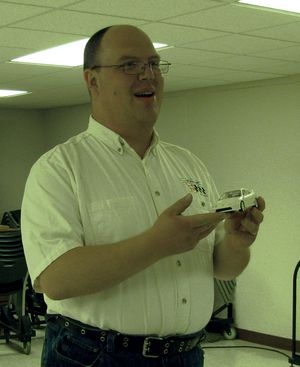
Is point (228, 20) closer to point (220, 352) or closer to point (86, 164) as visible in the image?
point (86, 164)

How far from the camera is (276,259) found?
223 inches

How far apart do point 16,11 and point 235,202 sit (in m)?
1.96

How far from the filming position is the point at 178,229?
1.38 meters

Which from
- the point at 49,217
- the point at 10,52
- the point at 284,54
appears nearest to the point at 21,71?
the point at 10,52

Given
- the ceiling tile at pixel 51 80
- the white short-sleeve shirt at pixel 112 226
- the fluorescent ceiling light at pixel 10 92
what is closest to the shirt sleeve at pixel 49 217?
the white short-sleeve shirt at pixel 112 226

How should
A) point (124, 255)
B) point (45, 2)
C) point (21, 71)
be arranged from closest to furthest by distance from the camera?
point (124, 255) → point (45, 2) → point (21, 71)

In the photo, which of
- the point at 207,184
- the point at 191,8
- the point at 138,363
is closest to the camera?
the point at 138,363

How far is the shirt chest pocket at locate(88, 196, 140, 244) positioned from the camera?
1490mm

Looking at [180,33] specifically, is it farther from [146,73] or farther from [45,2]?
[146,73]

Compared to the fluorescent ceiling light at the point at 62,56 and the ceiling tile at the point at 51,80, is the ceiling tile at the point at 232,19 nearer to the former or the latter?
the fluorescent ceiling light at the point at 62,56

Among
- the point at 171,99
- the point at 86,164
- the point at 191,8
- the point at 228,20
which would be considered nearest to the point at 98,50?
the point at 86,164

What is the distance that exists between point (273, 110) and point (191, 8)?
2696mm

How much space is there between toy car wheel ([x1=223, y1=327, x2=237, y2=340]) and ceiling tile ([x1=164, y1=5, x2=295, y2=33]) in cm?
319

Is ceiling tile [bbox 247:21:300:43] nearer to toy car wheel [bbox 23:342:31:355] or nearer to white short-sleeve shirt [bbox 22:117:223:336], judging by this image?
white short-sleeve shirt [bbox 22:117:223:336]
